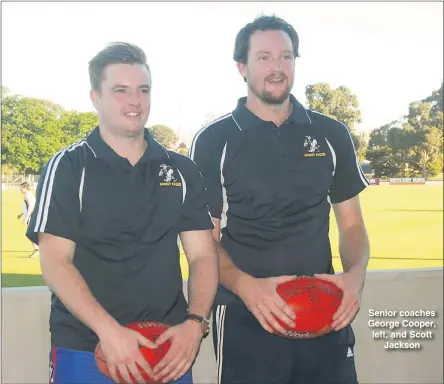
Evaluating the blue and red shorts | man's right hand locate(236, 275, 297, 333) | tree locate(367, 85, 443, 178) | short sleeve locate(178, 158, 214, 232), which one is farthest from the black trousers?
tree locate(367, 85, 443, 178)

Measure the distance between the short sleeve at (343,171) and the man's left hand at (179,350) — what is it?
0.70 m

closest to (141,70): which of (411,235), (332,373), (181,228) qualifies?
(181,228)

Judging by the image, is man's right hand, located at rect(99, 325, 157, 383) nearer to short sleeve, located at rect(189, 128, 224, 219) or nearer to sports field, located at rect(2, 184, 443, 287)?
sports field, located at rect(2, 184, 443, 287)

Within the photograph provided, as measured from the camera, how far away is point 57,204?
1403 mm

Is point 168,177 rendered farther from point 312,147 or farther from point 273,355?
point 273,355

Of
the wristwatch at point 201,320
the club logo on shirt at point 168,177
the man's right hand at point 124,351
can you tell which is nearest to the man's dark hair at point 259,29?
the club logo on shirt at point 168,177

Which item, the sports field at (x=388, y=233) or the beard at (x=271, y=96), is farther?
the sports field at (x=388, y=233)

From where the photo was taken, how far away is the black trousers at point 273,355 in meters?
1.73

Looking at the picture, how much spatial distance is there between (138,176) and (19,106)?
134 centimetres

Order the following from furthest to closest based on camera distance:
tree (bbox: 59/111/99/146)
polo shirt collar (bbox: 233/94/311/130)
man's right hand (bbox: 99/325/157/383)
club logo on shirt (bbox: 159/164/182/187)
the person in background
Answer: tree (bbox: 59/111/99/146)
the person in background
polo shirt collar (bbox: 233/94/311/130)
club logo on shirt (bbox: 159/164/182/187)
man's right hand (bbox: 99/325/157/383)

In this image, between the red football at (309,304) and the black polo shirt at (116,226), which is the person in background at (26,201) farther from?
the red football at (309,304)

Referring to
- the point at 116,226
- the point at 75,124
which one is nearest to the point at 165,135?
the point at 75,124

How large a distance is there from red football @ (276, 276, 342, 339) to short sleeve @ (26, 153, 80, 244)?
613 millimetres

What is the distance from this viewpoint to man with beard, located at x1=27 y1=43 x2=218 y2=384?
1.39 m
